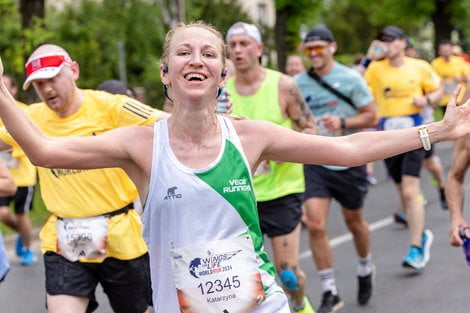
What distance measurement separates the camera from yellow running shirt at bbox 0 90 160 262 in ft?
18.6

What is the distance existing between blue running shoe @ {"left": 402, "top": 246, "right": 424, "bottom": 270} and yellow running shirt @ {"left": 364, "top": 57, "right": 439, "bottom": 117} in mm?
2172

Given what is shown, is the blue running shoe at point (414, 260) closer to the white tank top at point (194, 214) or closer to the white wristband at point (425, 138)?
the white wristband at point (425, 138)

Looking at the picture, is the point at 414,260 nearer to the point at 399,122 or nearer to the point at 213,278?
the point at 399,122

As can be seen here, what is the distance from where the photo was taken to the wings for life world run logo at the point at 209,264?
3.91m

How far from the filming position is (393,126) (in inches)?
423

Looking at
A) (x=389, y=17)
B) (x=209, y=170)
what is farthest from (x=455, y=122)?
(x=389, y=17)

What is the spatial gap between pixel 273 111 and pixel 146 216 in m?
3.13

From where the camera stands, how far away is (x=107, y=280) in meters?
5.80

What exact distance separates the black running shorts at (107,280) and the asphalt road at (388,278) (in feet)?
7.68

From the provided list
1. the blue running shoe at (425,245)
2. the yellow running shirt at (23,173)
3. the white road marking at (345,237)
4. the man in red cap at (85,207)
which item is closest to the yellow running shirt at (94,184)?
the man in red cap at (85,207)

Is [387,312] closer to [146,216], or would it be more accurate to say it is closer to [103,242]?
[103,242]

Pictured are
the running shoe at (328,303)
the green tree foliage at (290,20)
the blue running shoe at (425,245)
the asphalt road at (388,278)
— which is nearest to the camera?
the running shoe at (328,303)

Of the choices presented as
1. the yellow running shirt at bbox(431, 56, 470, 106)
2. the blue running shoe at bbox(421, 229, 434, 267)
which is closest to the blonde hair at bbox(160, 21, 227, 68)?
the blue running shoe at bbox(421, 229, 434, 267)

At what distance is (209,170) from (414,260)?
17.8 feet
